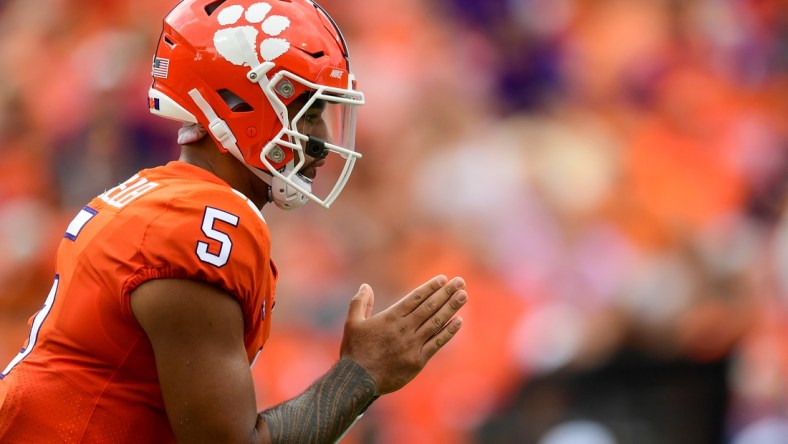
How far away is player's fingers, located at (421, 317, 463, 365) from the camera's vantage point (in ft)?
Result: 8.35

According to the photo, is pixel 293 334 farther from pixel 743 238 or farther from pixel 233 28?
pixel 233 28

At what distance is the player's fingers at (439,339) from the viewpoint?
2.54 metres

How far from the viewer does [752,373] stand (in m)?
5.07

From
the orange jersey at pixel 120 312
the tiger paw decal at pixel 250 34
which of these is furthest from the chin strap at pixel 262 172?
the orange jersey at pixel 120 312

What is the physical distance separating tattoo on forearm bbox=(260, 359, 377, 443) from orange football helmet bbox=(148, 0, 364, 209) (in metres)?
0.45

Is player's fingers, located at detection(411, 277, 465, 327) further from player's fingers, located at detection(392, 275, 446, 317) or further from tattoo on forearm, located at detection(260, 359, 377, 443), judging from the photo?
tattoo on forearm, located at detection(260, 359, 377, 443)

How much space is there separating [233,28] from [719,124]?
Result: 13.7 ft

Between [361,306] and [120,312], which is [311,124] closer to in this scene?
[361,306]

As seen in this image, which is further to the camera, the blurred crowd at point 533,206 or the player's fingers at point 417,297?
the blurred crowd at point 533,206

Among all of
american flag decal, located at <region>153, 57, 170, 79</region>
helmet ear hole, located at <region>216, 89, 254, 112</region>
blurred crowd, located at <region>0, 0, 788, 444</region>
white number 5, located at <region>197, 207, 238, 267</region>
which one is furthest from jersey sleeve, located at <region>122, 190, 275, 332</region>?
blurred crowd, located at <region>0, 0, 788, 444</region>

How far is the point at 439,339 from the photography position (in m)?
2.56

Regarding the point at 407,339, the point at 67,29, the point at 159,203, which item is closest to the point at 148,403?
the point at 159,203

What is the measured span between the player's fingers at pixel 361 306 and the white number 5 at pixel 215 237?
0.41 metres

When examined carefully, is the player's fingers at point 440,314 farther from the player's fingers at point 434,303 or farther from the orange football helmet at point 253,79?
the orange football helmet at point 253,79
